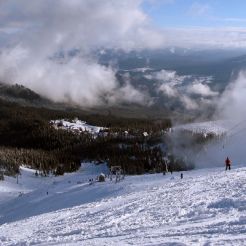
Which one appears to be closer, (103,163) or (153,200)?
(153,200)

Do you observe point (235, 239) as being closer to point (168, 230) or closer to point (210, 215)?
point (168, 230)

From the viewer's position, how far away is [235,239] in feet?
71.8

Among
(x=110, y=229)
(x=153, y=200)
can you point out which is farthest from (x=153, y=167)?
(x=110, y=229)

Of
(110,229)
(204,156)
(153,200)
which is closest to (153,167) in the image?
(204,156)

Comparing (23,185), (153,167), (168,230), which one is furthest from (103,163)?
(168,230)

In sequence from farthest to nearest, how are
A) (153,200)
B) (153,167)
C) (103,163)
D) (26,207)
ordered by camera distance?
(103,163) < (153,167) < (26,207) < (153,200)

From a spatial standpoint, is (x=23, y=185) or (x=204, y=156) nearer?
(x=23, y=185)

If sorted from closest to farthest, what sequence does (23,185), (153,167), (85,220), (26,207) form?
(85,220), (26,207), (23,185), (153,167)

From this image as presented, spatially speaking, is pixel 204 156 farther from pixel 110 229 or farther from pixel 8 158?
pixel 110 229

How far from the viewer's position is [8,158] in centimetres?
18038

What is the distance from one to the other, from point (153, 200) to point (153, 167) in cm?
13387

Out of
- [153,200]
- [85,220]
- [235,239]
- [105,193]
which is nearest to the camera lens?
[235,239]

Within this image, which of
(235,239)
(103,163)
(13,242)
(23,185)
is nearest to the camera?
(235,239)

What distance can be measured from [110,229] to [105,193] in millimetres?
31449
